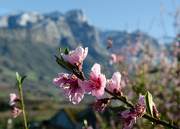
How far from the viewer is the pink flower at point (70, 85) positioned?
1.31 m

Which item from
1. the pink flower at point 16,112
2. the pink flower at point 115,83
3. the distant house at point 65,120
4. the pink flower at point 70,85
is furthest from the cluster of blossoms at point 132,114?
the distant house at point 65,120

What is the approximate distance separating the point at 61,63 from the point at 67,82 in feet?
0.79

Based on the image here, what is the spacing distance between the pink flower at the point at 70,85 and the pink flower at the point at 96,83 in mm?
112

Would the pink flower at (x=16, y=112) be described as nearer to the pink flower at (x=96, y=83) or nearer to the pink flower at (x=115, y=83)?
the pink flower at (x=96, y=83)

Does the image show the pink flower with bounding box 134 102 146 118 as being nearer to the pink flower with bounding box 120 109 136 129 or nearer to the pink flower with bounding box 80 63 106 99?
the pink flower with bounding box 120 109 136 129

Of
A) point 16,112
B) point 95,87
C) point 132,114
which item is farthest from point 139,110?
point 16,112

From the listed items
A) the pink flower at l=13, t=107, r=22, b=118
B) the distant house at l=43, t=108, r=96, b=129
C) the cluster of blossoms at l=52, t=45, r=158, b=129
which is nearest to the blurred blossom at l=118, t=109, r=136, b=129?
the cluster of blossoms at l=52, t=45, r=158, b=129

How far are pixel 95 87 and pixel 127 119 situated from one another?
32 cm

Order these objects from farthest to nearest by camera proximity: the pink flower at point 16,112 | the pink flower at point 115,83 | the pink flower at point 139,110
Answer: the pink flower at point 16,112 → the pink flower at point 115,83 → the pink flower at point 139,110

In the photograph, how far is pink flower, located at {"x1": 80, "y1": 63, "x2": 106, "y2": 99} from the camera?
116 cm

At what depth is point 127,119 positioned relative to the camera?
4.16ft

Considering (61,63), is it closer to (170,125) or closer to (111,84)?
(111,84)

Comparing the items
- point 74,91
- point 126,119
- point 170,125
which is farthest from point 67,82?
point 170,125

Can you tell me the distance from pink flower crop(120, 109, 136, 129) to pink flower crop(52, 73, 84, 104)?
0.32 meters
